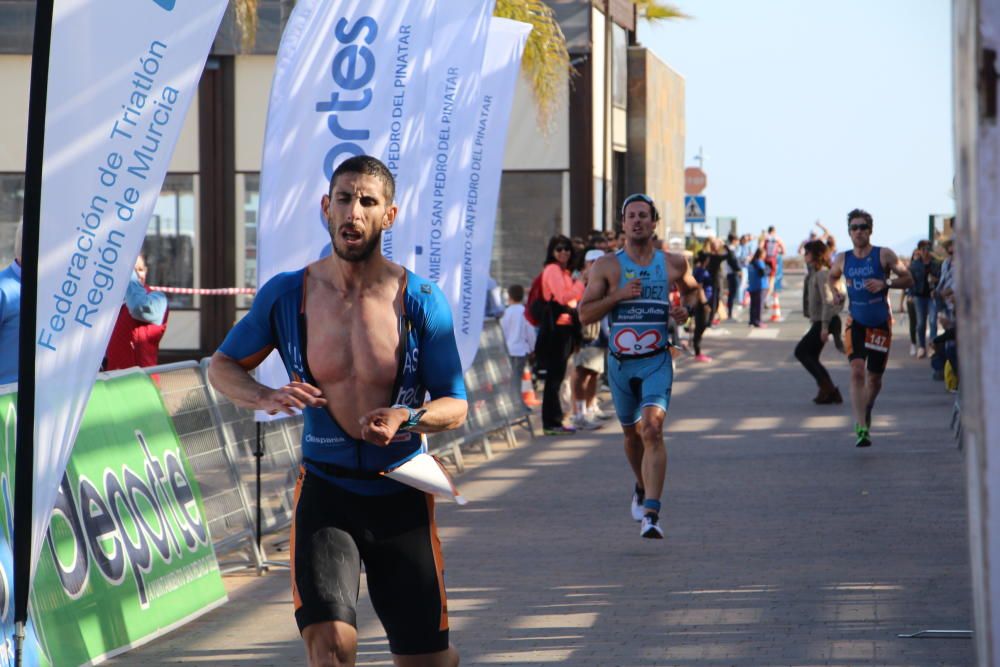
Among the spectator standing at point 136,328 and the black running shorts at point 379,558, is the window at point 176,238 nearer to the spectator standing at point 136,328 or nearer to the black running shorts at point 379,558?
the spectator standing at point 136,328

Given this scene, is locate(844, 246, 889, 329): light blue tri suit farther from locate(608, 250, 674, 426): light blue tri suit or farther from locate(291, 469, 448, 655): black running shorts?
locate(291, 469, 448, 655): black running shorts

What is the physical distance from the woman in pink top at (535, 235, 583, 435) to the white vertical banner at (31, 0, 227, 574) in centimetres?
1152

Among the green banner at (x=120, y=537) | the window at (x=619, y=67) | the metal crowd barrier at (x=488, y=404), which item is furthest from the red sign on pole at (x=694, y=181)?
the green banner at (x=120, y=537)

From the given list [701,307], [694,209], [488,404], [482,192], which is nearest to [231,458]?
[482,192]

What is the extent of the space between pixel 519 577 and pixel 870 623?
216cm

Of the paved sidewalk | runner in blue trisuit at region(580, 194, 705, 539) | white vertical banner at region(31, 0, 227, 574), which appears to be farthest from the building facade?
white vertical banner at region(31, 0, 227, 574)

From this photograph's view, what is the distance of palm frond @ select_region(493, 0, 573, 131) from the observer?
72.9 feet

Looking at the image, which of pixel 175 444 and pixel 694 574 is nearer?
pixel 175 444

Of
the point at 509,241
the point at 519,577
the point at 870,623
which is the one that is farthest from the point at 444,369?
the point at 509,241

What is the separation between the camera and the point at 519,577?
9.19m

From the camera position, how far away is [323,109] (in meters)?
9.57

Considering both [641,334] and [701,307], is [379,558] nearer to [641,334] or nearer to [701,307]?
[641,334]

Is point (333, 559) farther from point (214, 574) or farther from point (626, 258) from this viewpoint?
point (626, 258)

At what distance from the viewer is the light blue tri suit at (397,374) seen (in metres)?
4.99
